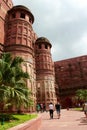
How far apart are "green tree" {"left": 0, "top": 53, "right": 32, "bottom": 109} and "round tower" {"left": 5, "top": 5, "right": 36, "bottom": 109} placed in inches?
425

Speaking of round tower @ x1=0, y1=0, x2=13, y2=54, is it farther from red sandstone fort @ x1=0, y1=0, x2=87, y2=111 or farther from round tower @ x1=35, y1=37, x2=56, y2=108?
round tower @ x1=35, y1=37, x2=56, y2=108

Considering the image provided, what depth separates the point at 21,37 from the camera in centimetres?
2850

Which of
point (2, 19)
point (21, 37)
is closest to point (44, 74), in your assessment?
point (21, 37)

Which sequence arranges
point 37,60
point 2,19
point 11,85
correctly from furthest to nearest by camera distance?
1. point 37,60
2. point 2,19
3. point 11,85

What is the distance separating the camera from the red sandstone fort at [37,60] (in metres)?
28.1

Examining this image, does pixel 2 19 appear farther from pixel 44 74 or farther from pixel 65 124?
pixel 65 124

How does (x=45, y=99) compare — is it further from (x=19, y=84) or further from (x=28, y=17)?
(x=19, y=84)

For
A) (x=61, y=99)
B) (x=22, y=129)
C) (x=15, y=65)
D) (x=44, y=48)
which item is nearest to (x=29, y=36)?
(x=44, y=48)

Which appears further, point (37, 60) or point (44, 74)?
point (37, 60)

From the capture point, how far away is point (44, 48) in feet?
136

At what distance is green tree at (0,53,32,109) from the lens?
13141mm

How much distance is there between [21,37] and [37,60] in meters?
12.9

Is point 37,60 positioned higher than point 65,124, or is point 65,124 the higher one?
point 37,60

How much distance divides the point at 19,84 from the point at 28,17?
18254 mm
